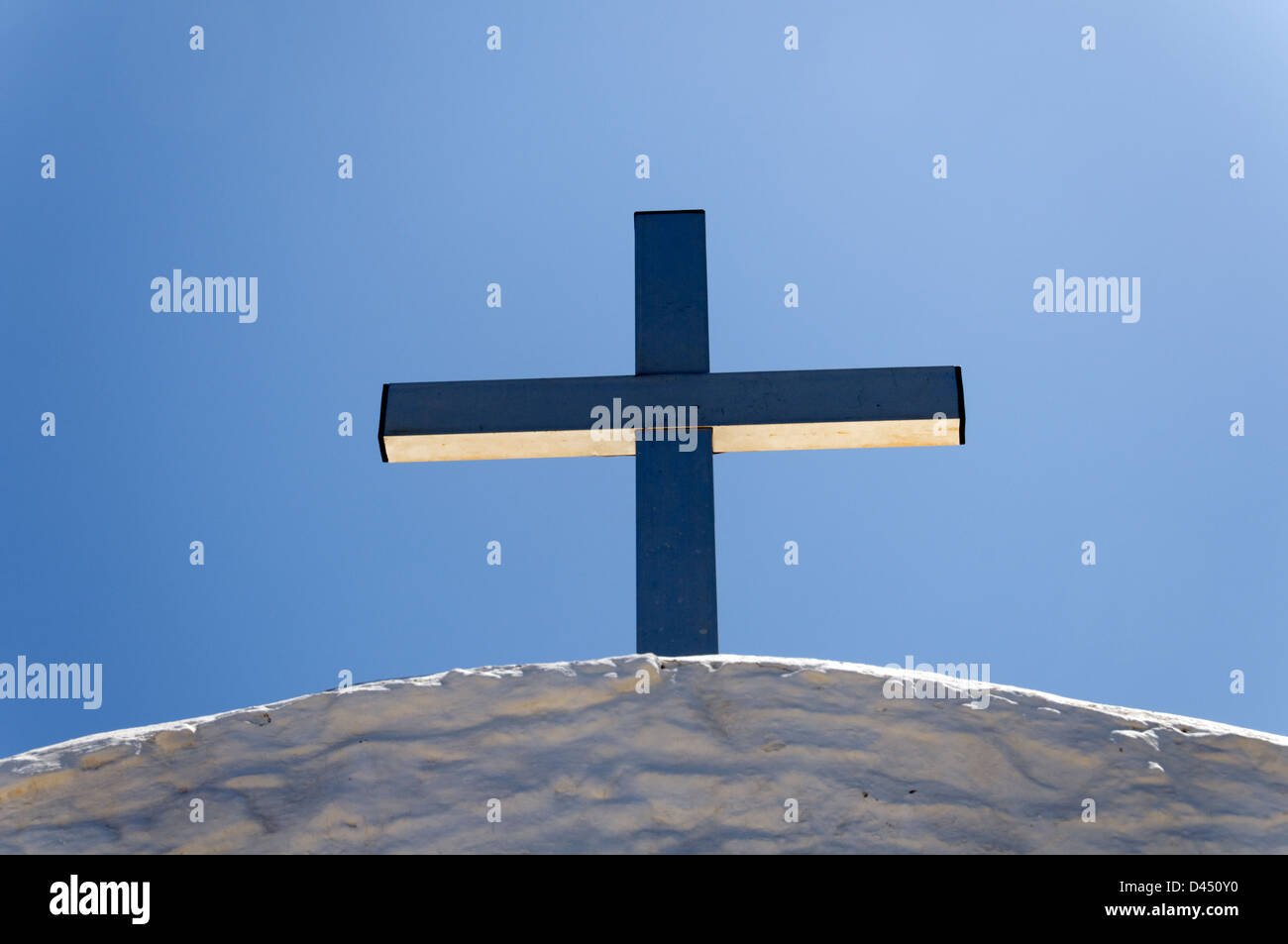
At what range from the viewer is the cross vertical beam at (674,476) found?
444cm

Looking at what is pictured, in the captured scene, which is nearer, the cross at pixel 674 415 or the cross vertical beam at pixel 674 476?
the cross vertical beam at pixel 674 476

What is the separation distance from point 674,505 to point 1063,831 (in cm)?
254

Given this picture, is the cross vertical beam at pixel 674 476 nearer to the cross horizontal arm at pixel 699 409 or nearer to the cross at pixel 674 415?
the cross at pixel 674 415

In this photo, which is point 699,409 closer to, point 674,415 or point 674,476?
point 674,415

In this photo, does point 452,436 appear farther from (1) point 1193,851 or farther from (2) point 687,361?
(1) point 1193,851

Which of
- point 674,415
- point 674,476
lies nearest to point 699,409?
point 674,415

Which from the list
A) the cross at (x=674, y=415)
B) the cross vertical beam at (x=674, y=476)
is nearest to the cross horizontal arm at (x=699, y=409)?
the cross at (x=674, y=415)

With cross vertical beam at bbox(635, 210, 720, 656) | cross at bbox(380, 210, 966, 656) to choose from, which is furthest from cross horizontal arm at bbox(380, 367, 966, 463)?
cross vertical beam at bbox(635, 210, 720, 656)

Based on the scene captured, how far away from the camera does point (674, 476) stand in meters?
4.73

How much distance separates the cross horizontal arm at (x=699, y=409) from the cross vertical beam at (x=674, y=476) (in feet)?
0.40

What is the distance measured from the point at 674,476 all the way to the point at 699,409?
31 cm
